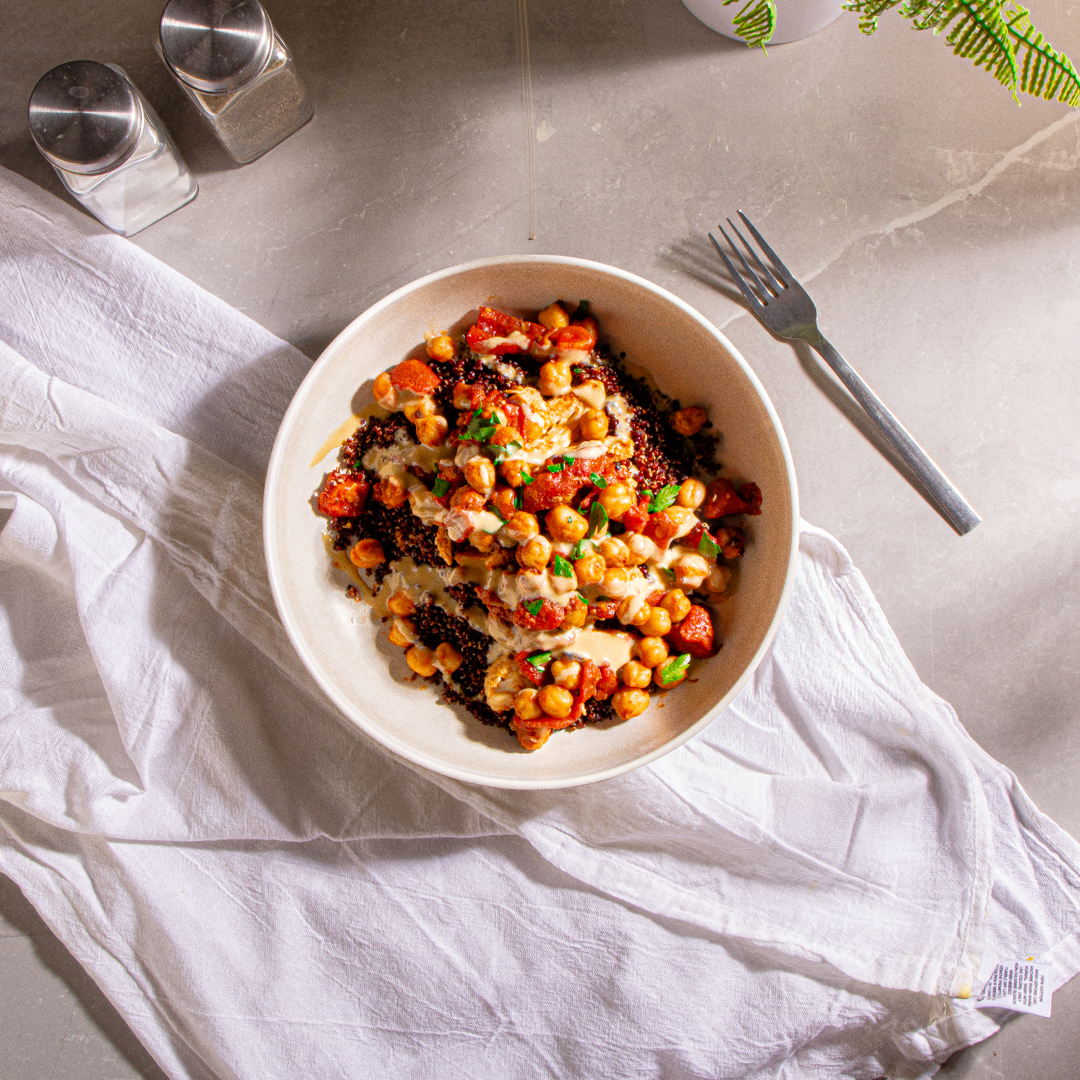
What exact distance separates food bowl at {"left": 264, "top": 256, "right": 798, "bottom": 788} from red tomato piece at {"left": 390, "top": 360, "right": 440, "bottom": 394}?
66 millimetres

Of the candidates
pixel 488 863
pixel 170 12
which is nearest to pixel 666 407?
pixel 488 863

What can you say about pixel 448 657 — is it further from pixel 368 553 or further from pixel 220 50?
pixel 220 50

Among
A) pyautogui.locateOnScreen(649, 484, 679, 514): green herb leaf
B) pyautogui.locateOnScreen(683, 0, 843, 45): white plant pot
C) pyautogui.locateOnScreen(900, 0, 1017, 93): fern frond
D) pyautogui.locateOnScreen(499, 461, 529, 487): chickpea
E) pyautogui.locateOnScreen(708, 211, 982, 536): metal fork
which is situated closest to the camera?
pyautogui.locateOnScreen(900, 0, 1017, 93): fern frond

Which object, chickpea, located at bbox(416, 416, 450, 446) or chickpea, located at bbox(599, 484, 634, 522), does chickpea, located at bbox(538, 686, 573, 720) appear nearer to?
chickpea, located at bbox(599, 484, 634, 522)

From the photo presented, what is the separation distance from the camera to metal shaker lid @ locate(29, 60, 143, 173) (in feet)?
5.27

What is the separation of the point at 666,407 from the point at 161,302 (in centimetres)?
108

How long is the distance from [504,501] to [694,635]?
0.46 m

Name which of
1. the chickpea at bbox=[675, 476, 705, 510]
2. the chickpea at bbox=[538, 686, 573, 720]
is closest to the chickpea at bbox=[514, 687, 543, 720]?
the chickpea at bbox=[538, 686, 573, 720]

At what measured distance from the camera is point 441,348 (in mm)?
1604

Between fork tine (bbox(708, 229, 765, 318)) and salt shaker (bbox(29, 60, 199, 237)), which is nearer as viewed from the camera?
salt shaker (bbox(29, 60, 199, 237))

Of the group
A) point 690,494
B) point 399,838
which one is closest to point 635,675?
point 690,494

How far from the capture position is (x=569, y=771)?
5.33 feet

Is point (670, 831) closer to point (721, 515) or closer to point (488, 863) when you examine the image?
point (488, 863)

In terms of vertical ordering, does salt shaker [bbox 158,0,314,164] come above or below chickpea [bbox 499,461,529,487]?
above
